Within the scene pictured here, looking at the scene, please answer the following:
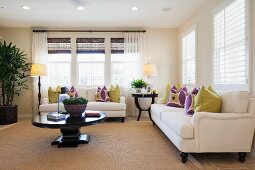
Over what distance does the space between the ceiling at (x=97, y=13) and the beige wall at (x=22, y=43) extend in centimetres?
25

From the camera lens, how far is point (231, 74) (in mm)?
→ 3318

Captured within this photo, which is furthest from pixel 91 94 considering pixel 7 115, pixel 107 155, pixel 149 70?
pixel 107 155

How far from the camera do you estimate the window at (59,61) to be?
614 cm

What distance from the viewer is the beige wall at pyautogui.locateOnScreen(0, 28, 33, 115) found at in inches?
240

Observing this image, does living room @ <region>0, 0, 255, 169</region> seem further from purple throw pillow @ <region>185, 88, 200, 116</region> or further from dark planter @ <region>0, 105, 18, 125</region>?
purple throw pillow @ <region>185, 88, 200, 116</region>

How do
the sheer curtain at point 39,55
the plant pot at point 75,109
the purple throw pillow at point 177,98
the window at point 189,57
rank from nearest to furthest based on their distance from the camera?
the plant pot at point 75,109 < the purple throw pillow at point 177,98 < the window at point 189,57 < the sheer curtain at point 39,55

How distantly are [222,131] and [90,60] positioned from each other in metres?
4.50

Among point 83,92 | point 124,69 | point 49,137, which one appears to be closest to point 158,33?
point 124,69

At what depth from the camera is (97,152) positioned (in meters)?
3.01

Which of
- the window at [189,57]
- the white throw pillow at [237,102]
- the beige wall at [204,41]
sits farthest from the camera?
the window at [189,57]

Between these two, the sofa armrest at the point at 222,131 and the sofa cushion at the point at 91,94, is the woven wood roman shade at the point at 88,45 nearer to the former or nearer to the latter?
the sofa cushion at the point at 91,94

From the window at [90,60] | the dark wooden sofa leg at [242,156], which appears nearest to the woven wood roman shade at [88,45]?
the window at [90,60]

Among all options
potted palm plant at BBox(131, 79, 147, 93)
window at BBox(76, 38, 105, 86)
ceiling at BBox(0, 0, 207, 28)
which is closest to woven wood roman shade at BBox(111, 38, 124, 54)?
window at BBox(76, 38, 105, 86)

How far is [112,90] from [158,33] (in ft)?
7.49
